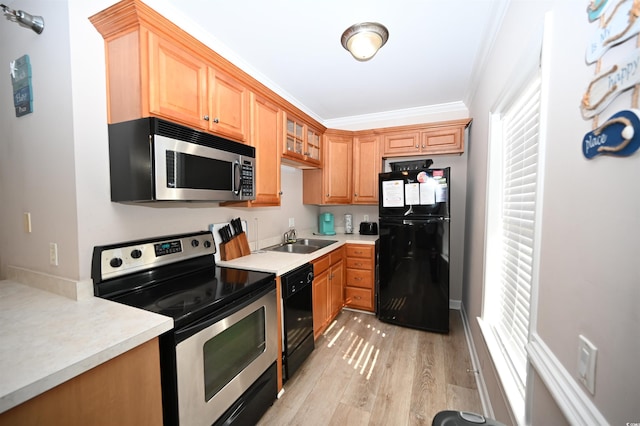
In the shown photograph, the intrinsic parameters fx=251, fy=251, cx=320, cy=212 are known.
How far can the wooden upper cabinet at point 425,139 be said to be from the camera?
2.89m

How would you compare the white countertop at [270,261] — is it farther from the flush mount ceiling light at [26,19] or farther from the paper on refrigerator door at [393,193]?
the flush mount ceiling light at [26,19]

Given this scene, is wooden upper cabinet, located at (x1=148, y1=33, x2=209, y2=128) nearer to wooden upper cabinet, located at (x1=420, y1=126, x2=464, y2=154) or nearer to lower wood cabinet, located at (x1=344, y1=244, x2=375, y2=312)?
lower wood cabinet, located at (x1=344, y1=244, x2=375, y2=312)

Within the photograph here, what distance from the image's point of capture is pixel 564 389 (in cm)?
71

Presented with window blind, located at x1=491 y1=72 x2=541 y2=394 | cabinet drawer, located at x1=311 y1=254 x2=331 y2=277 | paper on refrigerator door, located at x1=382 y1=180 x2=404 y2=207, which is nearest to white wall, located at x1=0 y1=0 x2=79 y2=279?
cabinet drawer, located at x1=311 y1=254 x2=331 y2=277

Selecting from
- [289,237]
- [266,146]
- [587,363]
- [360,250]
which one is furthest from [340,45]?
[587,363]

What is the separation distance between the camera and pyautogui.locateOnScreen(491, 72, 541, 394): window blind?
4.04 ft

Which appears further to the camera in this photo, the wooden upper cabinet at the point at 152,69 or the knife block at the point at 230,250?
the knife block at the point at 230,250

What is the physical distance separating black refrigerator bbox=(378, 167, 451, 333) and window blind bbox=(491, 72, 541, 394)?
2.77ft

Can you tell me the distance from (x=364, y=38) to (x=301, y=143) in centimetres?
128

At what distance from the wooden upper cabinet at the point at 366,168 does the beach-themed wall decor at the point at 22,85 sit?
2.87 meters

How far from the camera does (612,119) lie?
0.56m

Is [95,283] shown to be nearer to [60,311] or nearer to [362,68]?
[60,311]

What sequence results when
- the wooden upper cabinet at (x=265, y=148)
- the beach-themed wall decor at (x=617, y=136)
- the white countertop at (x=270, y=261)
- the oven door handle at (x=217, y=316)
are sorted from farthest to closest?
1. the wooden upper cabinet at (x=265, y=148)
2. the white countertop at (x=270, y=261)
3. the oven door handle at (x=217, y=316)
4. the beach-themed wall decor at (x=617, y=136)

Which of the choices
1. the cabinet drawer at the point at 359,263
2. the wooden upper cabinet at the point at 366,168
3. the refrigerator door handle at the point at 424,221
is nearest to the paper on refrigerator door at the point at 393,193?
the refrigerator door handle at the point at 424,221
